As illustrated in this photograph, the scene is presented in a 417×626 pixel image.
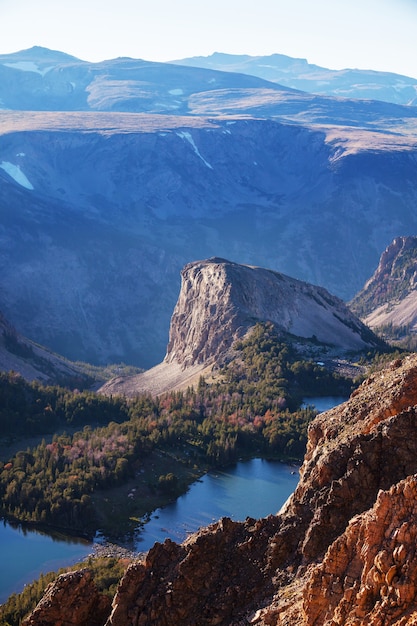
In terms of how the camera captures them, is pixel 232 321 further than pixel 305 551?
Yes

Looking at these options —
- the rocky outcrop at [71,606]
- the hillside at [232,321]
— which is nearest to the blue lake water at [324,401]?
the hillside at [232,321]

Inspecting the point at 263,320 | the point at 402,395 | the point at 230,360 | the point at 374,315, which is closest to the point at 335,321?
the point at 263,320

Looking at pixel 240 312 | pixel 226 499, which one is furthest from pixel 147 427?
pixel 240 312

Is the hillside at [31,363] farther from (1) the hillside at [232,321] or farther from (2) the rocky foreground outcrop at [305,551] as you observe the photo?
(2) the rocky foreground outcrop at [305,551]

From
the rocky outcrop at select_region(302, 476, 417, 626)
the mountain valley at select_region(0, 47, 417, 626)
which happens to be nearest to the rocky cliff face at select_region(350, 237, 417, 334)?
the mountain valley at select_region(0, 47, 417, 626)

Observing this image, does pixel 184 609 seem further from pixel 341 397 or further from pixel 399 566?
pixel 341 397

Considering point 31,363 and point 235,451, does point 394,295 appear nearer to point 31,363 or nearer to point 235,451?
point 31,363

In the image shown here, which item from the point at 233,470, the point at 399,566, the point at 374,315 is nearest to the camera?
the point at 399,566
